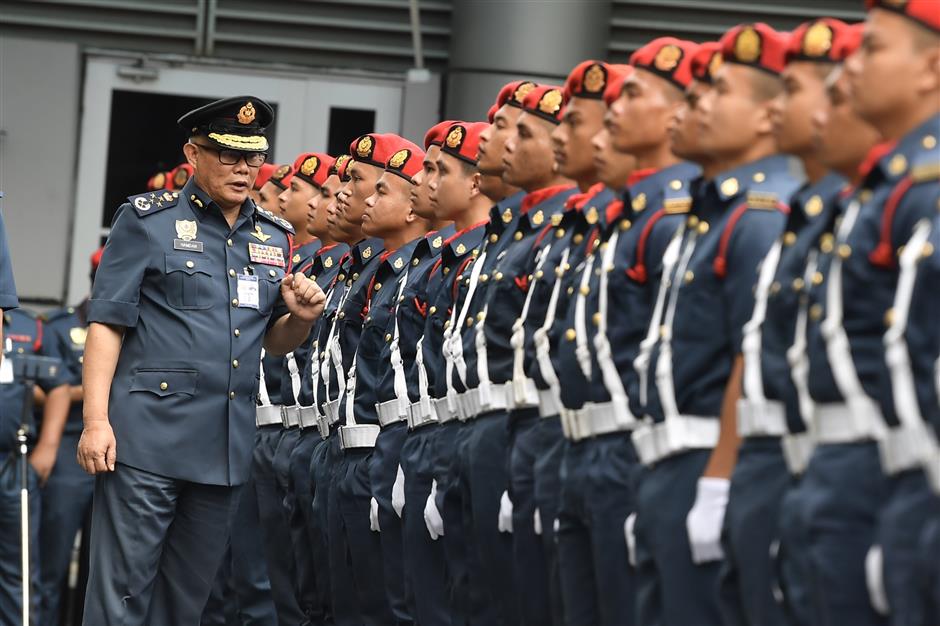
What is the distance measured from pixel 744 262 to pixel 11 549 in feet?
20.9

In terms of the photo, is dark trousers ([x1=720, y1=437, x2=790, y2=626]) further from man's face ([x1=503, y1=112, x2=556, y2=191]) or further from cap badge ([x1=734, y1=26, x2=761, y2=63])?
man's face ([x1=503, y1=112, x2=556, y2=191])

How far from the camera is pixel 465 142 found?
262 inches

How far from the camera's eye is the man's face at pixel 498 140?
5.98 metres

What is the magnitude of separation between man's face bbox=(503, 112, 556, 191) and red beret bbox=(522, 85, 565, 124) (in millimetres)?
19

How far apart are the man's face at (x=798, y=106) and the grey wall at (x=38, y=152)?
324 inches

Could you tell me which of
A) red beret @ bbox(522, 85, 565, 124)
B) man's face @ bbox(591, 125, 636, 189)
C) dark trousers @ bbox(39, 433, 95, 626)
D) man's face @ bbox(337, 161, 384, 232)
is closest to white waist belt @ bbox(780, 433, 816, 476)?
man's face @ bbox(591, 125, 636, 189)

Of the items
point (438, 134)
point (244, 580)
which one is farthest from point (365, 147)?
point (244, 580)

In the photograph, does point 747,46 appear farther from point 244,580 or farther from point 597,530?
point 244,580

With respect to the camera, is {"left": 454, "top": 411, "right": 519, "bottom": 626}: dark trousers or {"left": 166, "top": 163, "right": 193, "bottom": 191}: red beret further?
{"left": 166, "top": 163, "right": 193, "bottom": 191}: red beret

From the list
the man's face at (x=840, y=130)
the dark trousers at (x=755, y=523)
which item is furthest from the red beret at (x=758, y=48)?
the dark trousers at (x=755, y=523)

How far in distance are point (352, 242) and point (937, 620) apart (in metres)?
5.13

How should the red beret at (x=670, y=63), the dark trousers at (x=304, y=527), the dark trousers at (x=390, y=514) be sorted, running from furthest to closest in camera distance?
the dark trousers at (x=304, y=527) < the dark trousers at (x=390, y=514) < the red beret at (x=670, y=63)

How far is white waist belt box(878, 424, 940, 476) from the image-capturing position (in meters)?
3.30

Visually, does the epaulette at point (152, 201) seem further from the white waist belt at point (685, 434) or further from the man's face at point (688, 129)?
the white waist belt at point (685, 434)
